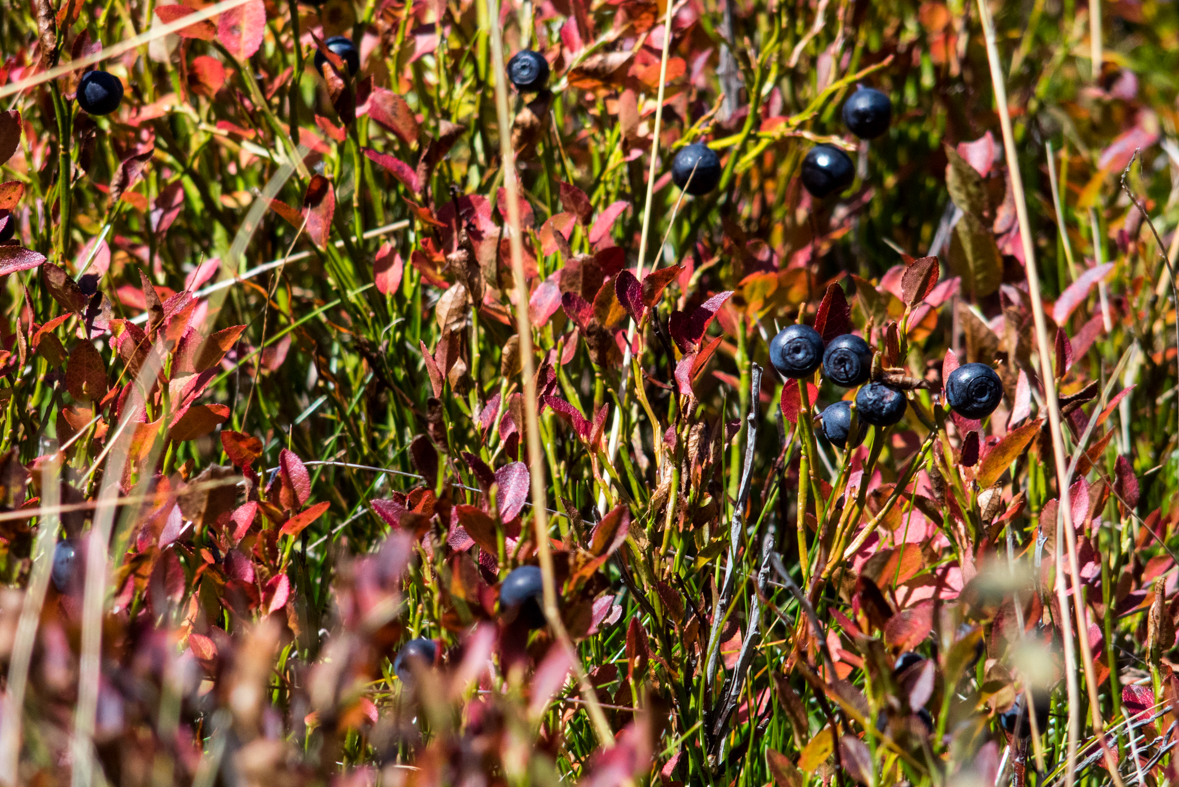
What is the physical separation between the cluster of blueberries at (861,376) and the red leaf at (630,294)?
122mm

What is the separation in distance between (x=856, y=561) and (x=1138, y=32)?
8.29 ft

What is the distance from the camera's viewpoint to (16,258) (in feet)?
2.73

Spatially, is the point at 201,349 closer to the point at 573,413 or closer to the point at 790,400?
the point at 573,413

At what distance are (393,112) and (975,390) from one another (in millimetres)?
690

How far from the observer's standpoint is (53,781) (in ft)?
1.71

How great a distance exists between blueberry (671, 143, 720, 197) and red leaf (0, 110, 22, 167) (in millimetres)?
684

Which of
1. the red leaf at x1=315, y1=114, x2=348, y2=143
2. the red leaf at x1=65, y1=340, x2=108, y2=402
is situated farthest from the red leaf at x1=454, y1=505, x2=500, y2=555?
the red leaf at x1=315, y1=114, x2=348, y2=143

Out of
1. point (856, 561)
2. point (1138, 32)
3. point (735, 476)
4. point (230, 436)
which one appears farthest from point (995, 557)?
point (1138, 32)

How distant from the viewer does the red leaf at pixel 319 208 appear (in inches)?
39.6

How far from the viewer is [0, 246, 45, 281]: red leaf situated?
830 millimetres

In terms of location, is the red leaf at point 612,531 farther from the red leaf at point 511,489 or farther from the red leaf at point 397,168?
the red leaf at point 397,168

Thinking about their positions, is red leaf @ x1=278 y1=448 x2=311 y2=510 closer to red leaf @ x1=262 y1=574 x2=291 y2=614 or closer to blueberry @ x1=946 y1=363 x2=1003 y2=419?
red leaf @ x1=262 y1=574 x2=291 y2=614

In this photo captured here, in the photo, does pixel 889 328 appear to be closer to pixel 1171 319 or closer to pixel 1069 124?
pixel 1171 319

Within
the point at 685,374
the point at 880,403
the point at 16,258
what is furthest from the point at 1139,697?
the point at 16,258
